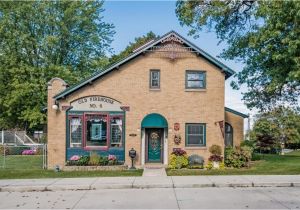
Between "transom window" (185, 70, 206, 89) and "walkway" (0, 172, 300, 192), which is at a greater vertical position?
"transom window" (185, 70, 206, 89)

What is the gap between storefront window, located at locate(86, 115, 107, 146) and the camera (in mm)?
25938

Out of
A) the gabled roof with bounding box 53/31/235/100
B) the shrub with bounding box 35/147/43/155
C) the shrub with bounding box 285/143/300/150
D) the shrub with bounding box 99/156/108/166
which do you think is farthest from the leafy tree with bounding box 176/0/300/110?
the shrub with bounding box 285/143/300/150

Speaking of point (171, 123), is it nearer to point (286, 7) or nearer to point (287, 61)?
point (287, 61)

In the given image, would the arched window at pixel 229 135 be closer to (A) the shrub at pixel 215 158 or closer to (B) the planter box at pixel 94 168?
(A) the shrub at pixel 215 158

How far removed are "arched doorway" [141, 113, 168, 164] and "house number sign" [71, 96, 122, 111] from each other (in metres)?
1.96

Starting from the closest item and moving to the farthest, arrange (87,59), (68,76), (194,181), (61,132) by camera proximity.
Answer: (194,181), (61,132), (68,76), (87,59)

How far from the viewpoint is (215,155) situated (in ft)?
84.5

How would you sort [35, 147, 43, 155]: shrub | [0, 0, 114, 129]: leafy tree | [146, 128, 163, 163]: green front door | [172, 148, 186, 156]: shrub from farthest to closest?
[0, 0, 114, 129]: leafy tree
[35, 147, 43, 155]: shrub
[146, 128, 163, 163]: green front door
[172, 148, 186, 156]: shrub

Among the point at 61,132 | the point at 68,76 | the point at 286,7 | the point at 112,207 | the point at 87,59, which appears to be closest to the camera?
the point at 112,207

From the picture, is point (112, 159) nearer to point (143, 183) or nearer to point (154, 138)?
point (154, 138)

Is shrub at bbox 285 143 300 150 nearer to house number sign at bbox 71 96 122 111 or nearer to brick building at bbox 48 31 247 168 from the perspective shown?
brick building at bbox 48 31 247 168

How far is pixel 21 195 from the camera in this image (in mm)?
15039

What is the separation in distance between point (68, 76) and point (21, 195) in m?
31.5

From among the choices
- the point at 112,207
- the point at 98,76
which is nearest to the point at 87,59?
the point at 98,76
